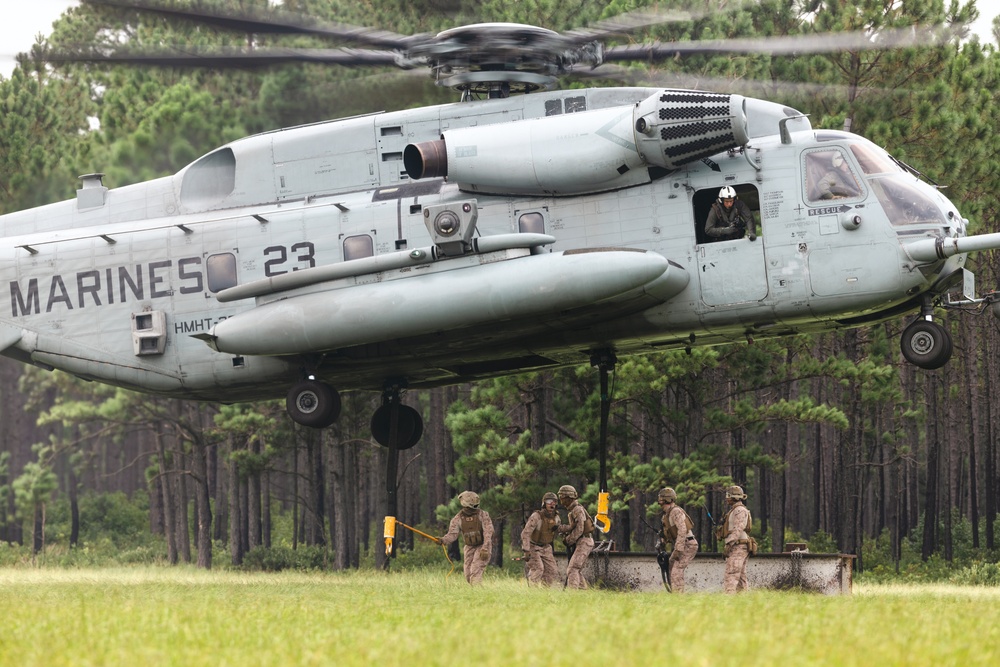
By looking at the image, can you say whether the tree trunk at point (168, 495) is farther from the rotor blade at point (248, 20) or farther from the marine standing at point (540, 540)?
the rotor blade at point (248, 20)

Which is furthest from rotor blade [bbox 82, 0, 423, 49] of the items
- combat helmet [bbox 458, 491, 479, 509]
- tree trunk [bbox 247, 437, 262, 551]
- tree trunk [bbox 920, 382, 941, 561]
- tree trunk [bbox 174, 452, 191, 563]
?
tree trunk [bbox 247, 437, 262, 551]

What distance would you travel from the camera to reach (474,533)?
17.0 meters

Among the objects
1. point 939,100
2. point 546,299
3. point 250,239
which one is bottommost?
point 546,299

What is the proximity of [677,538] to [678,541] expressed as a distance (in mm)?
126

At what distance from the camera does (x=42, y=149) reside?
110ft

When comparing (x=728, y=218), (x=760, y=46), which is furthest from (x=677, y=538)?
(x=760, y=46)

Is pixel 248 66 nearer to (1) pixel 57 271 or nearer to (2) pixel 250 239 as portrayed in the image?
(2) pixel 250 239

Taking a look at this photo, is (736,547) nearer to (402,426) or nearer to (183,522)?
(402,426)

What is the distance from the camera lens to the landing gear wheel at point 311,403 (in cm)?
1708

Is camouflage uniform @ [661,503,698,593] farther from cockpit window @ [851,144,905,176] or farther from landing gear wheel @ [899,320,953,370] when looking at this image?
cockpit window @ [851,144,905,176]

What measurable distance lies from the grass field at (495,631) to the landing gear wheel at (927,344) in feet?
Answer: 11.6

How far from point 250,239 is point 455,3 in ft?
25.6

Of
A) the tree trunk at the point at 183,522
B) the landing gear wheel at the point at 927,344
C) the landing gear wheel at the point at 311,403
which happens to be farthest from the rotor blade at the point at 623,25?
the tree trunk at the point at 183,522

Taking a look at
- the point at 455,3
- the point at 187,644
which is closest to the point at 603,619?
the point at 187,644
